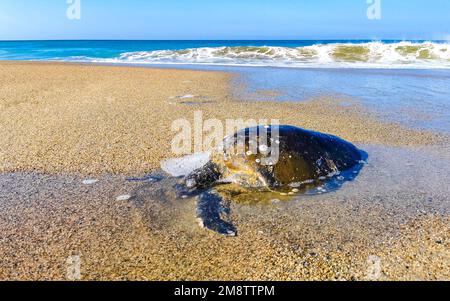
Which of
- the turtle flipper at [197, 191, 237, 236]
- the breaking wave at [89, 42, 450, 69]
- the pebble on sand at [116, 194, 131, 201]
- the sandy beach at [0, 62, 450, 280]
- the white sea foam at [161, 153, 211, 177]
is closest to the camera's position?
the sandy beach at [0, 62, 450, 280]

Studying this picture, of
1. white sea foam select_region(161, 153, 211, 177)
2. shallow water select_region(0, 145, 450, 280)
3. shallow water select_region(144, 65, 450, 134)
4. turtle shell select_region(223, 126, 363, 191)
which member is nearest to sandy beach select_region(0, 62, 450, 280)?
shallow water select_region(0, 145, 450, 280)

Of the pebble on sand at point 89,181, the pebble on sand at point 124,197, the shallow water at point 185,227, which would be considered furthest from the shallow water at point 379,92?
the pebble on sand at point 89,181

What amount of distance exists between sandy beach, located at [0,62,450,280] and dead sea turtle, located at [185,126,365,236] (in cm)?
27

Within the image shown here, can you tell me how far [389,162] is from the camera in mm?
4488

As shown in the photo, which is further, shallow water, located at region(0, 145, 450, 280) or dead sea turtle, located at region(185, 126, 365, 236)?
dead sea turtle, located at region(185, 126, 365, 236)

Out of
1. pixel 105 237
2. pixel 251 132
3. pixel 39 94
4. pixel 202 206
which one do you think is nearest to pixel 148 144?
pixel 251 132

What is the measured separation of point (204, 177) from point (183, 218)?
764 millimetres

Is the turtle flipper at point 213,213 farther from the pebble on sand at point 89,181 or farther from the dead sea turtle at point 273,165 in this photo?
the pebble on sand at point 89,181

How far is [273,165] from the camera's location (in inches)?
151

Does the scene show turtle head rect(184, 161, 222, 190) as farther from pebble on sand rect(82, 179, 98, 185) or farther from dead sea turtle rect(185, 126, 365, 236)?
pebble on sand rect(82, 179, 98, 185)

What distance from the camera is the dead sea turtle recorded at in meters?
3.77

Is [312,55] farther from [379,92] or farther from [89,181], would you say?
[89,181]
